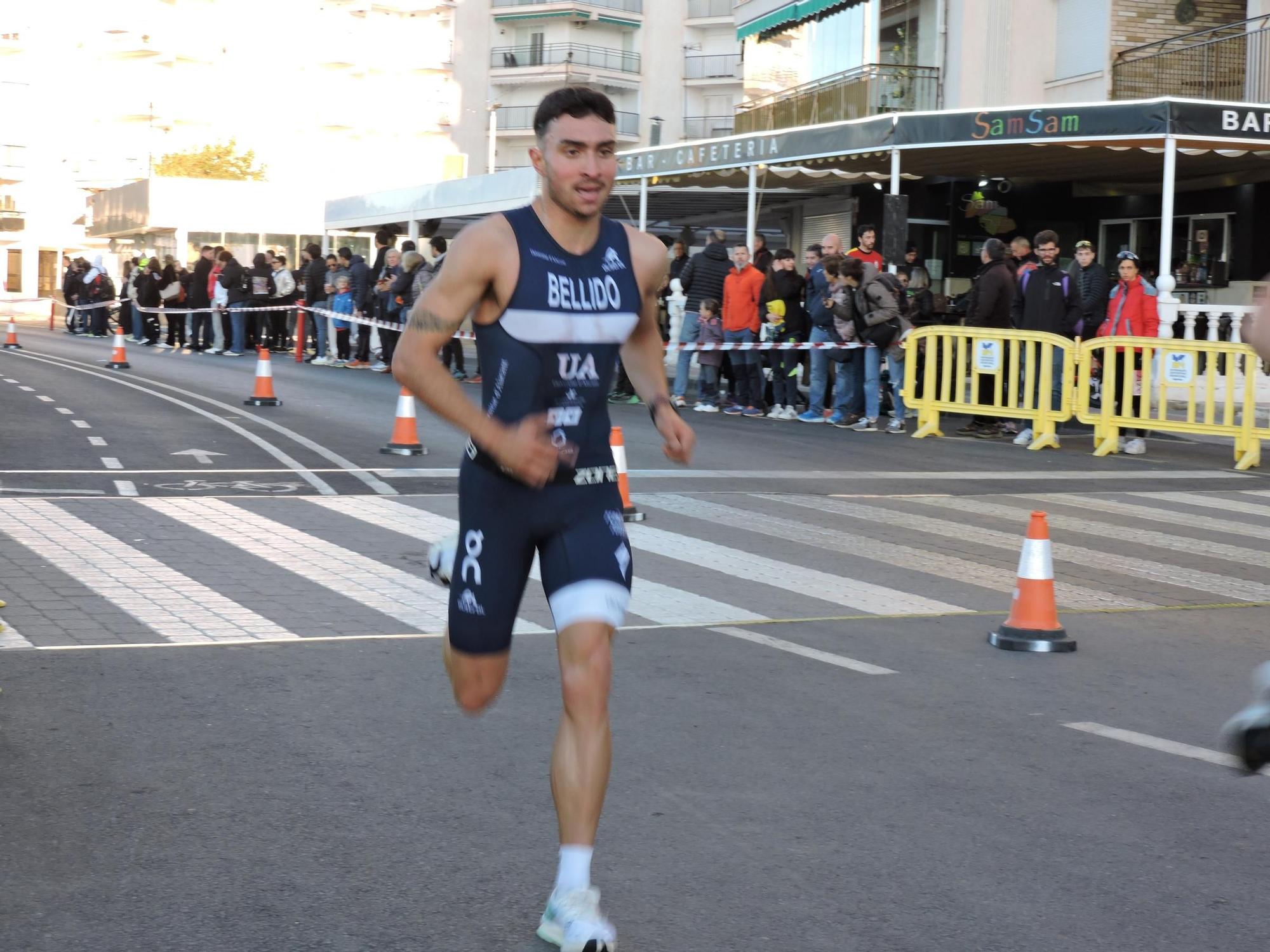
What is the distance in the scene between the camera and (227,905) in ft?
13.7

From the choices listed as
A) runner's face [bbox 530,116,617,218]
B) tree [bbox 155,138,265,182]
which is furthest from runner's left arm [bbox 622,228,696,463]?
tree [bbox 155,138,265,182]

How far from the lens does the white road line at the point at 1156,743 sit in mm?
5867

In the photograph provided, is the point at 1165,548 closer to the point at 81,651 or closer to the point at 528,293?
the point at 81,651

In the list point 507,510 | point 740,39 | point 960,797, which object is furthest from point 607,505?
point 740,39

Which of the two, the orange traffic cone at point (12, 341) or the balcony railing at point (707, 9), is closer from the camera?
the orange traffic cone at point (12, 341)

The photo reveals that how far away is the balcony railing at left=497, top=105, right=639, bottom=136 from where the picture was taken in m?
81.6

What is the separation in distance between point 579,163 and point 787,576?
545cm

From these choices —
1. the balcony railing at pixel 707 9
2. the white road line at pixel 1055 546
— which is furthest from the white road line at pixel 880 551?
the balcony railing at pixel 707 9

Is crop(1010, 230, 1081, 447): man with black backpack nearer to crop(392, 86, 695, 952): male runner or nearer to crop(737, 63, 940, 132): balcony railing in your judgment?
crop(737, 63, 940, 132): balcony railing

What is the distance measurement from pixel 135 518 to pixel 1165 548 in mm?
6462

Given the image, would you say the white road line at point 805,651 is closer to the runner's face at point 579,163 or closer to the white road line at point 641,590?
the white road line at point 641,590

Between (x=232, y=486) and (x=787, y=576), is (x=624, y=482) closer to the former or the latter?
(x=787, y=576)

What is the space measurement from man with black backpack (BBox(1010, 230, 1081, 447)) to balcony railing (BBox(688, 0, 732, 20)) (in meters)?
65.2

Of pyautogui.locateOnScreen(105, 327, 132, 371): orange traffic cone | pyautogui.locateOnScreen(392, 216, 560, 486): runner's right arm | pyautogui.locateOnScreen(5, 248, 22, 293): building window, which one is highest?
pyautogui.locateOnScreen(5, 248, 22, 293): building window
